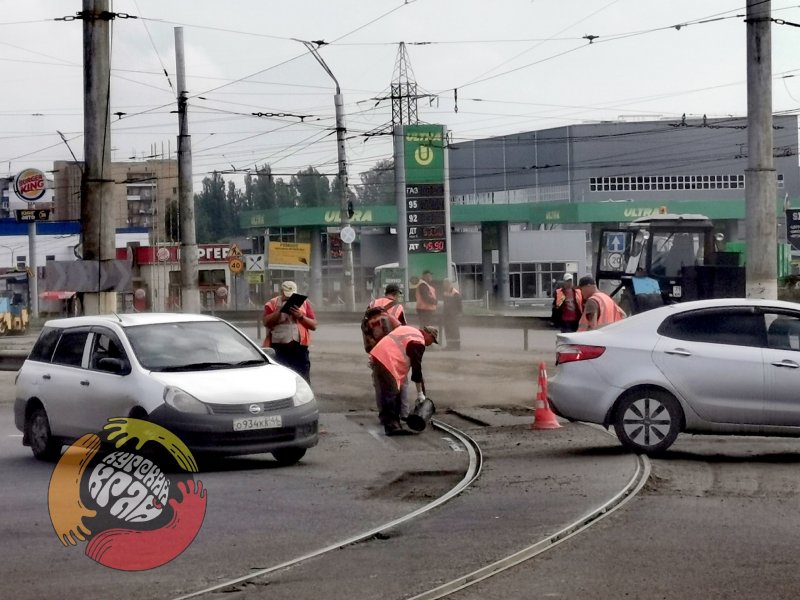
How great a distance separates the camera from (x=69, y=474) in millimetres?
11805

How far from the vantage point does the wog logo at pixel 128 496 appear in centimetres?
836

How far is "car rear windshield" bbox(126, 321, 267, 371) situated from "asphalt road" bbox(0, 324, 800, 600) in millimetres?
1010

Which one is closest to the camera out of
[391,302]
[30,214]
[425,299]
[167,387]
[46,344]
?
[167,387]

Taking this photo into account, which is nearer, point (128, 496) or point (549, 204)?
point (128, 496)

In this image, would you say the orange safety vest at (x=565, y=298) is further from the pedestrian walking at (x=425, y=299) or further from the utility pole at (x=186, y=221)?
the utility pole at (x=186, y=221)

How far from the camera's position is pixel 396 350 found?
14836mm

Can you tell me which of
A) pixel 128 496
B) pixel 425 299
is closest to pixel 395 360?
pixel 128 496

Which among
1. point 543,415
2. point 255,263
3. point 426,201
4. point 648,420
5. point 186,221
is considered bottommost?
point 543,415

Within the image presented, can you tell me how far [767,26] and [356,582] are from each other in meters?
14.1

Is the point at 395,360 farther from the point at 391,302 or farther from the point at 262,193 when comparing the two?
the point at 262,193

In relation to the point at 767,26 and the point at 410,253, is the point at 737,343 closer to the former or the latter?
the point at 767,26

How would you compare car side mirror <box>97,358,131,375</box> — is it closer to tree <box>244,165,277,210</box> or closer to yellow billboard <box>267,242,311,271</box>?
yellow billboard <box>267,242,311,271</box>

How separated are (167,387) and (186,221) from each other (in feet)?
73.0

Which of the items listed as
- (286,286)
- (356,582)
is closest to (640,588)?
(356,582)
